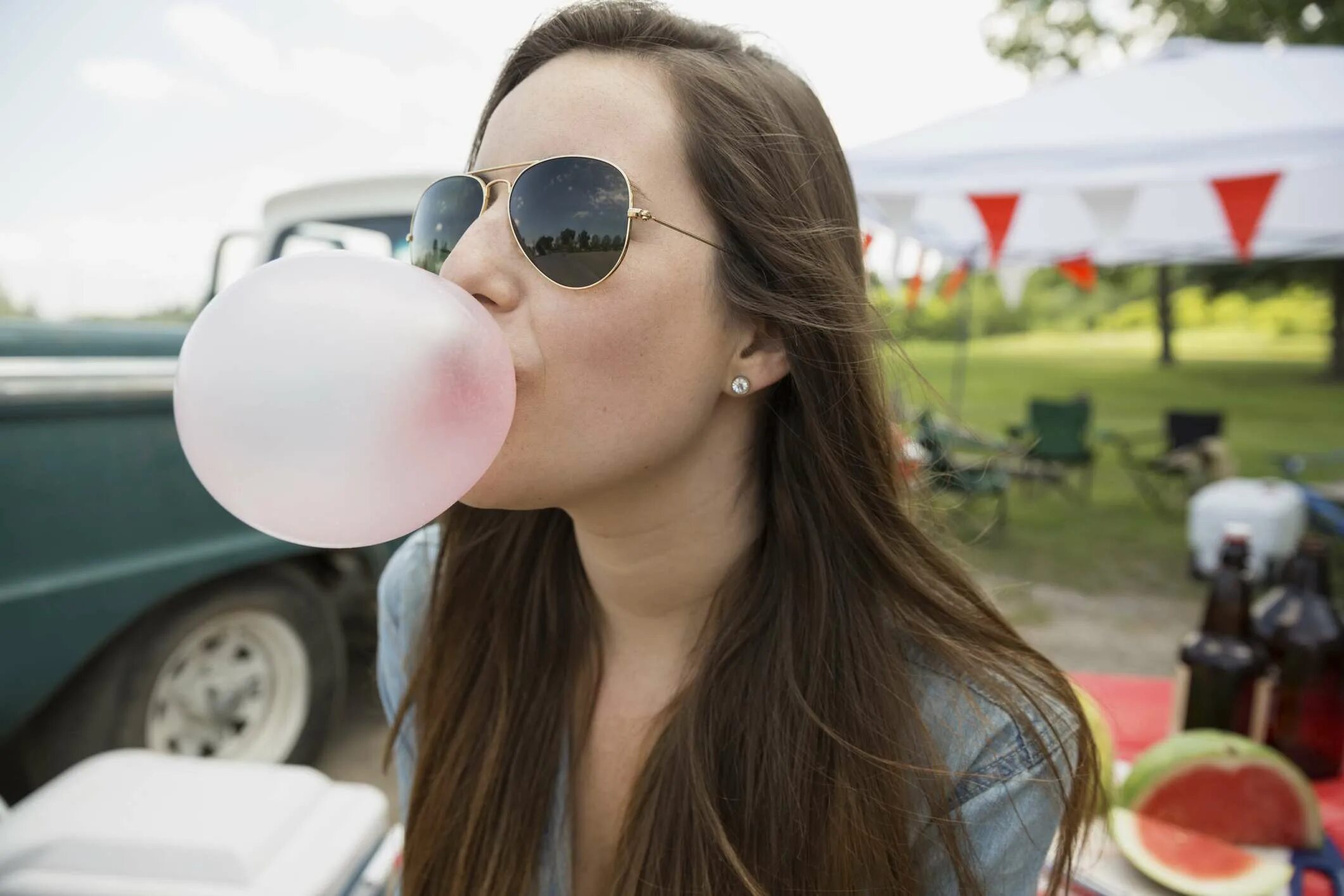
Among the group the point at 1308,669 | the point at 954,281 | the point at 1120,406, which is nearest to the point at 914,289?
the point at 954,281

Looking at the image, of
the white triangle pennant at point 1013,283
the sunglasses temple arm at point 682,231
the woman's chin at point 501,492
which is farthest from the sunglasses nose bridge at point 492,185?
the white triangle pennant at point 1013,283

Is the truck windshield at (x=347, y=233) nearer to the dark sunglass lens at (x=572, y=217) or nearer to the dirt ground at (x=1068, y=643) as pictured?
the dirt ground at (x=1068, y=643)

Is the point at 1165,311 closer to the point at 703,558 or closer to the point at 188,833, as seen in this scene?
the point at 703,558

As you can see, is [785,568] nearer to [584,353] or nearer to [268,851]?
[584,353]

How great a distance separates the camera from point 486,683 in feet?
4.72

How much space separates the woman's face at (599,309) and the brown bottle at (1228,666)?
1.50 meters

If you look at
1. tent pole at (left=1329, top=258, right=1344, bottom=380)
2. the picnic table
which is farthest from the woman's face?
tent pole at (left=1329, top=258, right=1344, bottom=380)

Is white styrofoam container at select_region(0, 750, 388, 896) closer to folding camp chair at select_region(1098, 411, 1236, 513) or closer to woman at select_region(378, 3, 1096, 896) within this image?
woman at select_region(378, 3, 1096, 896)

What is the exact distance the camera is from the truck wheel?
107 inches

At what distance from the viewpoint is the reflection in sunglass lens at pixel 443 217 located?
109 centimetres

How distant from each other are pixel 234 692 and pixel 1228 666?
3140 millimetres

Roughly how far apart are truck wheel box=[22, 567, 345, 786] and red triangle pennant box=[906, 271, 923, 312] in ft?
23.6

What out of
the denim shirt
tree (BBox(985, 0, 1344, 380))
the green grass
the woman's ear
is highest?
tree (BBox(985, 0, 1344, 380))

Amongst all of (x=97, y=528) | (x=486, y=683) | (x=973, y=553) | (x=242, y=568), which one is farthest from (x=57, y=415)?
(x=973, y=553)
